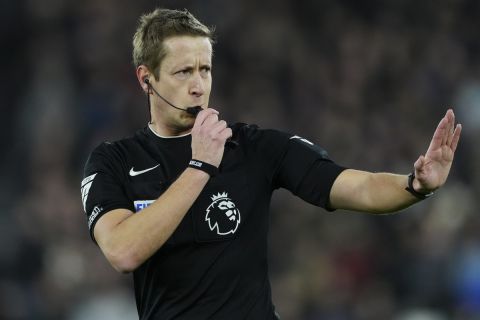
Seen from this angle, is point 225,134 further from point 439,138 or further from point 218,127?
point 439,138

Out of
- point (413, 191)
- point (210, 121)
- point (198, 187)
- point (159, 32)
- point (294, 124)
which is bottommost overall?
point (294, 124)

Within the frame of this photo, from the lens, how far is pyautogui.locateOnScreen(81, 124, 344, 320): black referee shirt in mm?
3854

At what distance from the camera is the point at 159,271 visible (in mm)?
3910

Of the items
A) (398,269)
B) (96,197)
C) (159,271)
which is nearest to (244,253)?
(159,271)

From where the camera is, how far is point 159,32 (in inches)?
163

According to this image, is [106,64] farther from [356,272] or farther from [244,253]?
[244,253]

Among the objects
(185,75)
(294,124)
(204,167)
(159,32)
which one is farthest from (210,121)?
(294,124)

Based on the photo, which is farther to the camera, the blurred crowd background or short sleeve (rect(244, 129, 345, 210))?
the blurred crowd background

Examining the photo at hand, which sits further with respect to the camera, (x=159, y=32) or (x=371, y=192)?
(x=159, y=32)

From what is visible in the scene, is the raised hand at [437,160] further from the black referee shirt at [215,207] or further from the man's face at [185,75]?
the man's face at [185,75]

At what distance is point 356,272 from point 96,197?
5.36 meters

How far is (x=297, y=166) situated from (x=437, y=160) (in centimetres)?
64

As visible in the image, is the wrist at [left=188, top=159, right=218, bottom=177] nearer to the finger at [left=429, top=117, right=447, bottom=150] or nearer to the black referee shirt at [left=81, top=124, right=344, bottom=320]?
the black referee shirt at [left=81, top=124, right=344, bottom=320]

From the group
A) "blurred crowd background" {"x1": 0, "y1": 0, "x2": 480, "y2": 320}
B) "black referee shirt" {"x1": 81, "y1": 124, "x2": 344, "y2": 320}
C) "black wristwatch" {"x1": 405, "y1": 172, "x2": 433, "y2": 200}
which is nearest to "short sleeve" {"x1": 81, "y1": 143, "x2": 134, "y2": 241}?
"black referee shirt" {"x1": 81, "y1": 124, "x2": 344, "y2": 320}
